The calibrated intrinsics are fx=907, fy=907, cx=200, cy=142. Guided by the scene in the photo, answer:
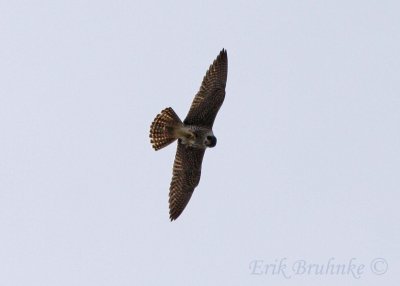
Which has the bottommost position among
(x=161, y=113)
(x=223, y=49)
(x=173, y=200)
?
(x=173, y=200)

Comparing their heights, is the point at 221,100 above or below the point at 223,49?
below

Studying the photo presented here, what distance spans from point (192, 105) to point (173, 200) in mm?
2407

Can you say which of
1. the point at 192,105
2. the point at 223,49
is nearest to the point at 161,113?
the point at 192,105

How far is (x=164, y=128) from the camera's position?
2008 centimetres

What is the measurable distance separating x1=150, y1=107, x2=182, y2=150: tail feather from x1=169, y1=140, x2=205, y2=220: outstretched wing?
2.38 feet

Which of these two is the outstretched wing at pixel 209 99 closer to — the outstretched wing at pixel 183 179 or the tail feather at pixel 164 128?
the tail feather at pixel 164 128

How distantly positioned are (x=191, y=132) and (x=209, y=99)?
87 centimetres

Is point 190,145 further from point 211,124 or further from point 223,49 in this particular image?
point 223,49

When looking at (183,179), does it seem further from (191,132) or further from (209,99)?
(209,99)

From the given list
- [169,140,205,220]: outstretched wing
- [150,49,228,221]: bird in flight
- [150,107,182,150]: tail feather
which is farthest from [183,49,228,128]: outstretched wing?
[169,140,205,220]: outstretched wing

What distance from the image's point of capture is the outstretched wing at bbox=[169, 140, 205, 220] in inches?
821

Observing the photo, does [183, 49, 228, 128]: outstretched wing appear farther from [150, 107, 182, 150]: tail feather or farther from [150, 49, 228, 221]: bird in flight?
[150, 107, 182, 150]: tail feather

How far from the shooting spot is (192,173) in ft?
68.9

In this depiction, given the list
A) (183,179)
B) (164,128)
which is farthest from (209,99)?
(183,179)
